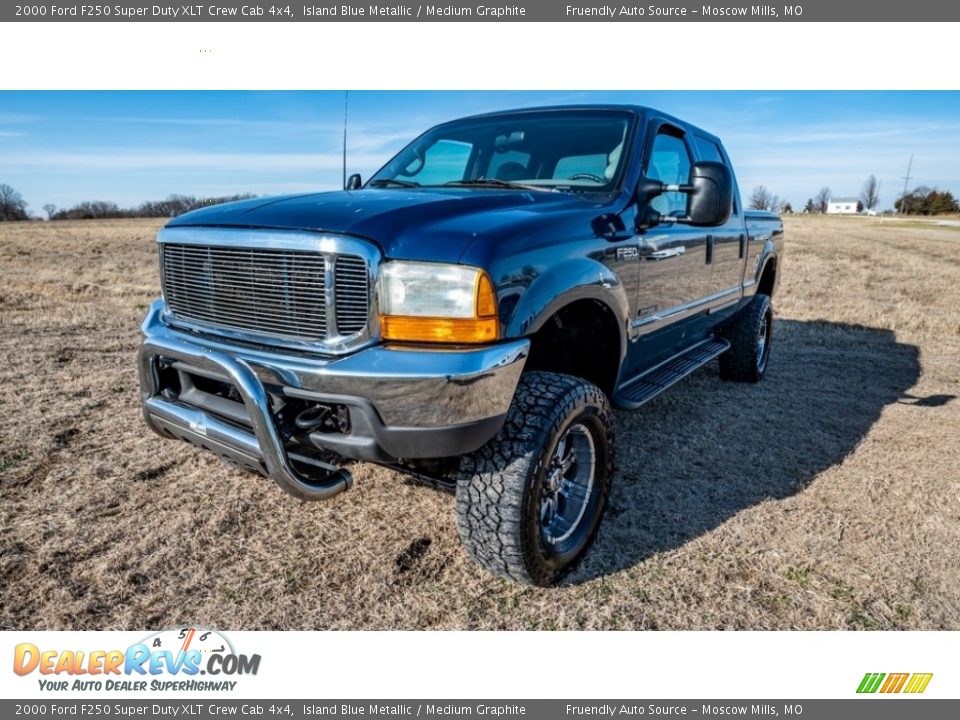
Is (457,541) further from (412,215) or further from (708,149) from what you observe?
(708,149)

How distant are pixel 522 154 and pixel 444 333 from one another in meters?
1.82

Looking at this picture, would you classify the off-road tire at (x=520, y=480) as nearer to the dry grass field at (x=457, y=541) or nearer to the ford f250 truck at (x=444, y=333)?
the ford f250 truck at (x=444, y=333)

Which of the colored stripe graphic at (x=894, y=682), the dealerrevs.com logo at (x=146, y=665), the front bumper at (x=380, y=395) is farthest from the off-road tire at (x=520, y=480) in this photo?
the colored stripe graphic at (x=894, y=682)

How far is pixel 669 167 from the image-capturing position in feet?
12.6

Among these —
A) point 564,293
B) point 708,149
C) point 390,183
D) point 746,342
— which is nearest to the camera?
point 564,293

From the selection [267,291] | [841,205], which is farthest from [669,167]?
[841,205]

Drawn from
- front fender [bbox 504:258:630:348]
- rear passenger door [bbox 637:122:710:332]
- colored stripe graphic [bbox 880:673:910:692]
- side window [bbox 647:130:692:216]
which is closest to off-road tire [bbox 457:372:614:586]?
front fender [bbox 504:258:630:348]

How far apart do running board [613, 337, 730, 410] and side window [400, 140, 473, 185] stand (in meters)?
1.55

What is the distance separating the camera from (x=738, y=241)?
4875 mm

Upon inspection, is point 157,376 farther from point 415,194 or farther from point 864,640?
point 864,640

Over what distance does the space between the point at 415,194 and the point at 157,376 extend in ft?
4.41

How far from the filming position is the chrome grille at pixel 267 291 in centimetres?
218

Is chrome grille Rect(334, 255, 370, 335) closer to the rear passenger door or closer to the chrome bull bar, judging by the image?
the chrome bull bar

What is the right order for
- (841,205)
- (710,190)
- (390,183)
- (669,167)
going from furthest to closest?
1. (841,205)
2. (669,167)
3. (390,183)
4. (710,190)
